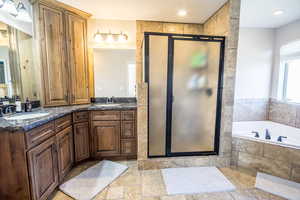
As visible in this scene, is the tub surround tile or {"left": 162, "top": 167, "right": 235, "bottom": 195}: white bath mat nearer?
{"left": 162, "top": 167, "right": 235, "bottom": 195}: white bath mat

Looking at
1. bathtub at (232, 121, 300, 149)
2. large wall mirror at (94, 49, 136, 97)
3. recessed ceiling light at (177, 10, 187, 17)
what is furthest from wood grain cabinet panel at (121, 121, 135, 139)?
recessed ceiling light at (177, 10, 187, 17)

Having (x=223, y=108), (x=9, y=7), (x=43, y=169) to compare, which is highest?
(x=9, y=7)

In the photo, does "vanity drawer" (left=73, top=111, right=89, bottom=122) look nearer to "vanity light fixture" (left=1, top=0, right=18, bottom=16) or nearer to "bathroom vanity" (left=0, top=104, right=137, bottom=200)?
"bathroom vanity" (left=0, top=104, right=137, bottom=200)

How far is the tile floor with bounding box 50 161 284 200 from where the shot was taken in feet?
5.13

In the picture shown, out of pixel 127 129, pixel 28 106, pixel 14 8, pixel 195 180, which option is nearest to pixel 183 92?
pixel 127 129

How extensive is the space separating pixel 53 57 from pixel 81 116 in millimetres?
1016

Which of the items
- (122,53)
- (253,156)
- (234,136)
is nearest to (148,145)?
(234,136)

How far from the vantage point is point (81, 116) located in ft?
6.96

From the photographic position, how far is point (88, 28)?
2.56 meters

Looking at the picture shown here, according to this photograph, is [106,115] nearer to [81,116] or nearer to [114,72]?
[81,116]

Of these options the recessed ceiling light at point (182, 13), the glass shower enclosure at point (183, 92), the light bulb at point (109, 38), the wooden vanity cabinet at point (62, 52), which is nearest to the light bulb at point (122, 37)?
the light bulb at point (109, 38)

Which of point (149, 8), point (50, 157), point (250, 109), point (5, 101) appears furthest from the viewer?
point (250, 109)

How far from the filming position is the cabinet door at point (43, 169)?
127 cm

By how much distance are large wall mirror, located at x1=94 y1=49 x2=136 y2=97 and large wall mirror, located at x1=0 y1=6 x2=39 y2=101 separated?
0.92 m
